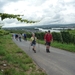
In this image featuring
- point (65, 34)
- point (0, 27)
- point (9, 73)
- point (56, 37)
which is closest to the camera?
point (9, 73)

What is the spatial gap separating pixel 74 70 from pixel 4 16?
3.85 meters

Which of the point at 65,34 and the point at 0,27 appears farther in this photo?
the point at 65,34

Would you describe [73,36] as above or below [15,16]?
below

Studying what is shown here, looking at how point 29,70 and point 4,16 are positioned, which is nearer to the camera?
point 4,16

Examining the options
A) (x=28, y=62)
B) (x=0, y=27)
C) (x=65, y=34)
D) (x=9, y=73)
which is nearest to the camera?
(x=9, y=73)

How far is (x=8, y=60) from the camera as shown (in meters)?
13.3

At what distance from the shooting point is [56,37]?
4181 cm

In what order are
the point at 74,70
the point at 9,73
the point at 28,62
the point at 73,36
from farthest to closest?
the point at 73,36, the point at 28,62, the point at 74,70, the point at 9,73

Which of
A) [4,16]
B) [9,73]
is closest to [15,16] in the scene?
[4,16]

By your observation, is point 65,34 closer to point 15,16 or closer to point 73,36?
point 73,36

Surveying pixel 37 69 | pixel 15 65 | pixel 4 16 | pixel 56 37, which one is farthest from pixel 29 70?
pixel 56 37

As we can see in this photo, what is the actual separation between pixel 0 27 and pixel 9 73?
→ 99.1 inches

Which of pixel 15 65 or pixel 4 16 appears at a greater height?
pixel 4 16

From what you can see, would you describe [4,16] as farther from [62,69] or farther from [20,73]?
[62,69]
